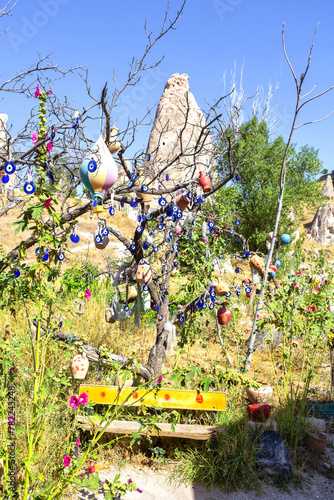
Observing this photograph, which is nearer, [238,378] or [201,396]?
[238,378]

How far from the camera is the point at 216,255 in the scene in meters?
4.36

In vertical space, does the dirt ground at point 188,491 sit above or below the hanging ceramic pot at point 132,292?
below

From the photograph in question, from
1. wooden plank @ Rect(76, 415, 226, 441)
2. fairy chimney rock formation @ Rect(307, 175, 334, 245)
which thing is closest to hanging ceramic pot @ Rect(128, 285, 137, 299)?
wooden plank @ Rect(76, 415, 226, 441)

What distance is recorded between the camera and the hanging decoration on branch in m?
2.28

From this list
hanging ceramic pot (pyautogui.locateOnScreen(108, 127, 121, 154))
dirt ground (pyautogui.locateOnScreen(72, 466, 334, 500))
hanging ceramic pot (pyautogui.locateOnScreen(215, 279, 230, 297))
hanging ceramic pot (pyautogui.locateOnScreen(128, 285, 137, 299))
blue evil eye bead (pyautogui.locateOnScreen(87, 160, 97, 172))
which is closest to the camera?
Answer: blue evil eye bead (pyautogui.locateOnScreen(87, 160, 97, 172))

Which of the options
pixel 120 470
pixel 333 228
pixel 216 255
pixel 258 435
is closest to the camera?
pixel 120 470

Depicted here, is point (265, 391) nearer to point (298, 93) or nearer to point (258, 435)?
point (258, 435)

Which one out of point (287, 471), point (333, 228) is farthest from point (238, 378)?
point (333, 228)

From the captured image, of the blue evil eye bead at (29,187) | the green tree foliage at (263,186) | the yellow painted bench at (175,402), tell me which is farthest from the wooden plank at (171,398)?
the green tree foliage at (263,186)

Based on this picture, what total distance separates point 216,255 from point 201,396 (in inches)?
72.6

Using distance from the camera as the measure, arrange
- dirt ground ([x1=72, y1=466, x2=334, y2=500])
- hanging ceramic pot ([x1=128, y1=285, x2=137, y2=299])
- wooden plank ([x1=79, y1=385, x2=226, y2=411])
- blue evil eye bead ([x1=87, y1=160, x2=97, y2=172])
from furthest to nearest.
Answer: hanging ceramic pot ([x1=128, y1=285, x2=137, y2=299]) → wooden plank ([x1=79, y1=385, x2=226, y2=411]) → dirt ground ([x1=72, y1=466, x2=334, y2=500]) → blue evil eye bead ([x1=87, y1=160, x2=97, y2=172])

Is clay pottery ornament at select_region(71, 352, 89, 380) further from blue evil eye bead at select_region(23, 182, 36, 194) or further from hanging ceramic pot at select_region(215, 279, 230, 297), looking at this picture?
blue evil eye bead at select_region(23, 182, 36, 194)

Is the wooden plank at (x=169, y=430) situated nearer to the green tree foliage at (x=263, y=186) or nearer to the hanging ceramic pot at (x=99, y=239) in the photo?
the hanging ceramic pot at (x=99, y=239)

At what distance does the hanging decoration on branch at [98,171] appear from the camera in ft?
7.47
